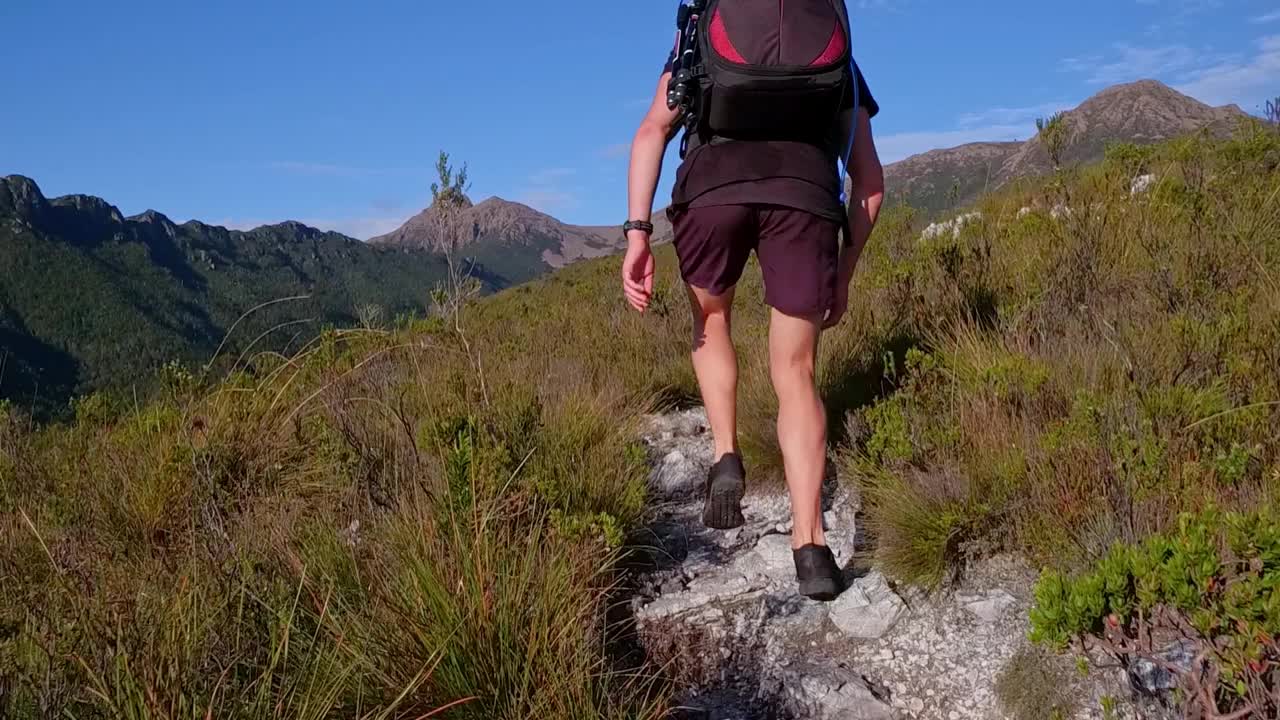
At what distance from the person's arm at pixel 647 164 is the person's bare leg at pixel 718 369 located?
0.97 feet

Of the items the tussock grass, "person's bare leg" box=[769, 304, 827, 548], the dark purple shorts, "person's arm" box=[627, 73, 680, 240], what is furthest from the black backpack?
the tussock grass

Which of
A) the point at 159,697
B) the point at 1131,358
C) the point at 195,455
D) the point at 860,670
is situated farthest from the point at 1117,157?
the point at 159,697

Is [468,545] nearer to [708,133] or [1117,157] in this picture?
[708,133]

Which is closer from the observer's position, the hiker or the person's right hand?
the hiker

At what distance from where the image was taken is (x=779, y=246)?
2.43 metres

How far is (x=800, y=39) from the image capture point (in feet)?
7.49

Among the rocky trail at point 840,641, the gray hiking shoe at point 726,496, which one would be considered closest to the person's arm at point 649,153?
the gray hiking shoe at point 726,496

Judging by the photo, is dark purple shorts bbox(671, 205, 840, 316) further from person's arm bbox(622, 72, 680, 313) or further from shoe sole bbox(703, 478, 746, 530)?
shoe sole bbox(703, 478, 746, 530)

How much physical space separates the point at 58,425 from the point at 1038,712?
5161 mm

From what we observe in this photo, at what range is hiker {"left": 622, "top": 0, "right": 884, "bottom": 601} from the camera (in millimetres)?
2305

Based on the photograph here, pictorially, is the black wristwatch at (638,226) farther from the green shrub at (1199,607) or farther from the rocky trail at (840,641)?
the green shrub at (1199,607)

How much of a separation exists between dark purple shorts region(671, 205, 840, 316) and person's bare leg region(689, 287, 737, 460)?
0.78 feet

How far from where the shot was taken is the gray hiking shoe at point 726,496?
274cm

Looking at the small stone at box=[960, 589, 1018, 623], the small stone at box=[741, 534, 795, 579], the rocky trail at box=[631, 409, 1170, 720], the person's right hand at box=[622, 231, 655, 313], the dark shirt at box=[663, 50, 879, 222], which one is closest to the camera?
the rocky trail at box=[631, 409, 1170, 720]
